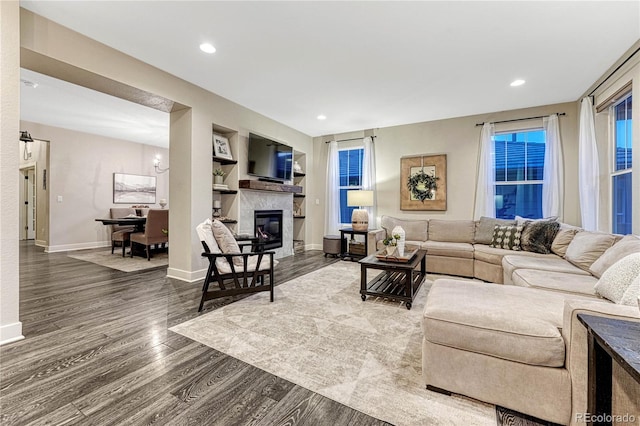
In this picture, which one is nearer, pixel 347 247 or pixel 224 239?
pixel 224 239

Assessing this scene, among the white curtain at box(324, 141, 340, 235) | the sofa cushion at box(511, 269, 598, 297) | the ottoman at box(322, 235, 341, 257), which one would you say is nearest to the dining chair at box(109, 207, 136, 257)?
the ottoman at box(322, 235, 341, 257)

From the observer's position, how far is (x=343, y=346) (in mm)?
2062

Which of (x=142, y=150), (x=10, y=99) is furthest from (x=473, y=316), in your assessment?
(x=142, y=150)

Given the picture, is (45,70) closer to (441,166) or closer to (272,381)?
(272,381)

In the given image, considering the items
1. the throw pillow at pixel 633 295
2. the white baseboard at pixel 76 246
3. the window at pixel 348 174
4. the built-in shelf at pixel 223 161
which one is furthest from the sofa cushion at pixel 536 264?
the white baseboard at pixel 76 246

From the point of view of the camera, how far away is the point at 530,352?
1321 mm

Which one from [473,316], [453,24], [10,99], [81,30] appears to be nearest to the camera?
[473,316]

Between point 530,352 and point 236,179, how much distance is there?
417 cm

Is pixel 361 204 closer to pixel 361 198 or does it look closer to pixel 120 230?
pixel 361 198

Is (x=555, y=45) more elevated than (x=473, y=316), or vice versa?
(x=555, y=45)

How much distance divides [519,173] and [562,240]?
1.63 m

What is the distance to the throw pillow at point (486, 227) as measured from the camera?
4.20m

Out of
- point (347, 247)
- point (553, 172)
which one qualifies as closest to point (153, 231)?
point (347, 247)

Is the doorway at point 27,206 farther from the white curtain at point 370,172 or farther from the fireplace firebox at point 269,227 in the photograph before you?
the white curtain at point 370,172
